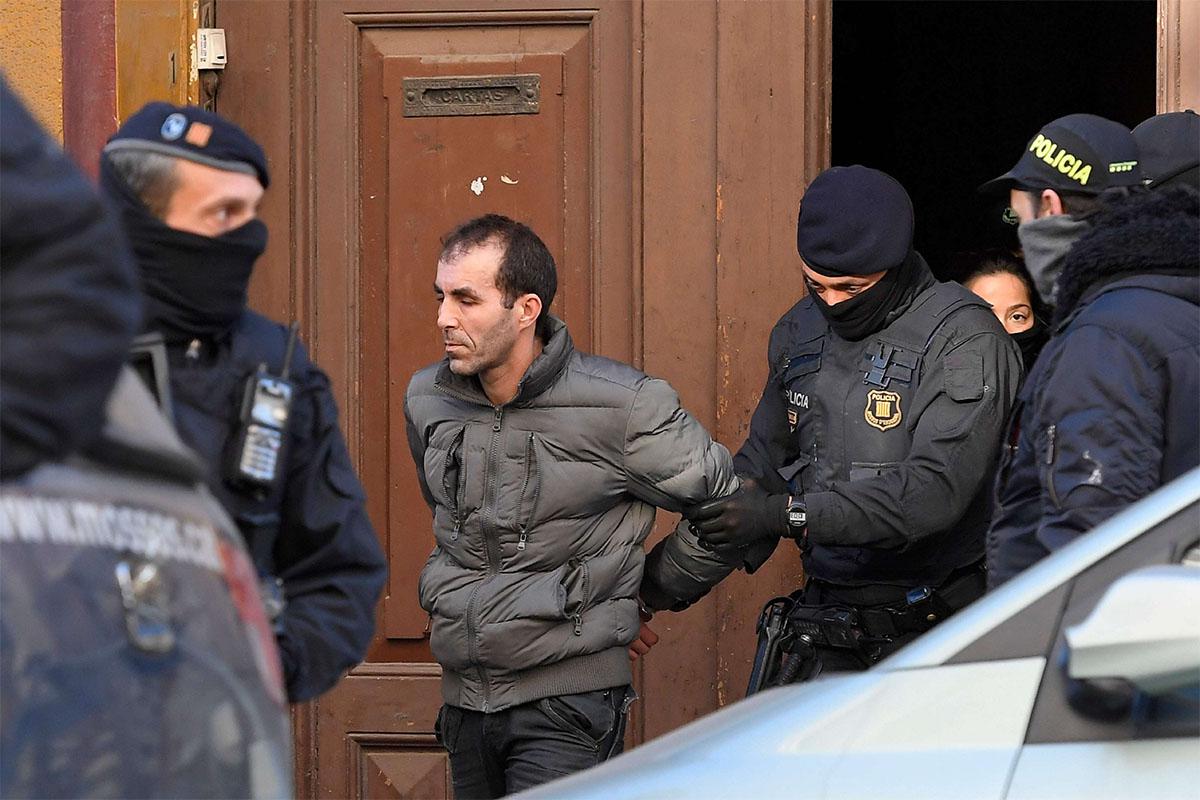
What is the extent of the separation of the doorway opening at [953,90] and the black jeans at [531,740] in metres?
5.78

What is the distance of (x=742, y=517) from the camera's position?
443 centimetres

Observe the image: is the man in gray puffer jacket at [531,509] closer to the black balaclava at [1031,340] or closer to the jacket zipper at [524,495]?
the jacket zipper at [524,495]

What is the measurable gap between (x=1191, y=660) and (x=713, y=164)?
3345mm

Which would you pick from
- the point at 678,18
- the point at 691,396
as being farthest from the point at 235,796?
the point at 678,18

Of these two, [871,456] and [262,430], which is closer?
[262,430]

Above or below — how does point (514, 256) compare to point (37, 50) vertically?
below

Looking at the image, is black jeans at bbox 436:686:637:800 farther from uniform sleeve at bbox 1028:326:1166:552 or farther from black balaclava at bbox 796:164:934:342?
uniform sleeve at bbox 1028:326:1166:552

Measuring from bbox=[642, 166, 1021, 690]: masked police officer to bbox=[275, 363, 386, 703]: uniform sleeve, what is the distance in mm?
1548

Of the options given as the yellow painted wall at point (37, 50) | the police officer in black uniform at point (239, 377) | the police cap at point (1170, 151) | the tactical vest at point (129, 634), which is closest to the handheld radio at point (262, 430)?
the police officer in black uniform at point (239, 377)

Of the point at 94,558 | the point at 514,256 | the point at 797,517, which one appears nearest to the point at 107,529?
the point at 94,558

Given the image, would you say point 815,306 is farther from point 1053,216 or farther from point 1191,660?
point 1191,660

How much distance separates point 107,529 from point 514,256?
2642 mm

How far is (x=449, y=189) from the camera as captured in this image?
5664mm

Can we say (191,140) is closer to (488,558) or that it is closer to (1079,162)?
(488,558)
